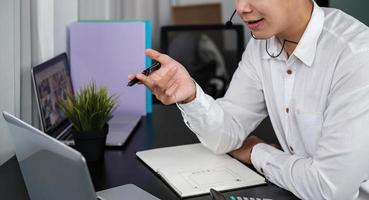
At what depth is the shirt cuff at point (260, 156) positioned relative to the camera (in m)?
1.15

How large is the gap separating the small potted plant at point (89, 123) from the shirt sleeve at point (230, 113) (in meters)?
0.21

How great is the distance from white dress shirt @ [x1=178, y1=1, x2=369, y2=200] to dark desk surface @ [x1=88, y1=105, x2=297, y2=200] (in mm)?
85

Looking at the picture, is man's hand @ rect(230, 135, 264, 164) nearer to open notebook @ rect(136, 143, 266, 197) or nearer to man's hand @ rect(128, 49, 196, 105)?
open notebook @ rect(136, 143, 266, 197)

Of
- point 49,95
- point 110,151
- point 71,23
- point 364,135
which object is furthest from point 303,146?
point 71,23

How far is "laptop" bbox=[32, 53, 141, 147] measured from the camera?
53.5 inches

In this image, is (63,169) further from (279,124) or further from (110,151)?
(279,124)

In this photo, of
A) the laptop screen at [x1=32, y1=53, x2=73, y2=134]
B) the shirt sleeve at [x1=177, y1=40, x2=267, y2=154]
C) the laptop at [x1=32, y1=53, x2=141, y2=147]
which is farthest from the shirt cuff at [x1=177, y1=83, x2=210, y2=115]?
the laptop screen at [x1=32, y1=53, x2=73, y2=134]

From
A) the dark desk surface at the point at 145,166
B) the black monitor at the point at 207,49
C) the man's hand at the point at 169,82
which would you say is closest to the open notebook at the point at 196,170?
the dark desk surface at the point at 145,166

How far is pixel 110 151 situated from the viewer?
4.31 ft

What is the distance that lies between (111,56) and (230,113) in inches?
20.6

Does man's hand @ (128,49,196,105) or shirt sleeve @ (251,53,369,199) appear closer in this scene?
shirt sleeve @ (251,53,369,199)

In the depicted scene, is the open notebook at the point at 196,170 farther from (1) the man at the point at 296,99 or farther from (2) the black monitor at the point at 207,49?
(2) the black monitor at the point at 207,49

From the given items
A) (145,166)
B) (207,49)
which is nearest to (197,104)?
(145,166)

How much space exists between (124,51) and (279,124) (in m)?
0.63
